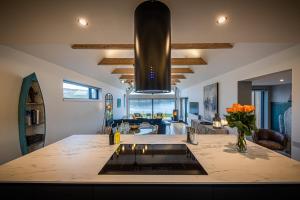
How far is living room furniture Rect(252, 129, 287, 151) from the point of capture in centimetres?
340

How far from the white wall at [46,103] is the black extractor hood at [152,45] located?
2.06m

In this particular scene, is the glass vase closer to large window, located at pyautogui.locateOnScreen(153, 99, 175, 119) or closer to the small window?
the small window

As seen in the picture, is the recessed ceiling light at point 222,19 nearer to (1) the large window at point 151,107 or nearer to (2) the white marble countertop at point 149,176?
(2) the white marble countertop at point 149,176

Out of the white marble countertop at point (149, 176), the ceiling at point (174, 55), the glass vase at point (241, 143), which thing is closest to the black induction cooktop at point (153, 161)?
the white marble countertop at point (149, 176)

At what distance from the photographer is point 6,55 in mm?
2242

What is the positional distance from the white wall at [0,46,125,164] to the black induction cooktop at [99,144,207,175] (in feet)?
5.57

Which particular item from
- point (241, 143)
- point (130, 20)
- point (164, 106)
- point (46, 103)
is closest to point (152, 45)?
point (130, 20)

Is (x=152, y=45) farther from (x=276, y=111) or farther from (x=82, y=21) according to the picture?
(x=276, y=111)

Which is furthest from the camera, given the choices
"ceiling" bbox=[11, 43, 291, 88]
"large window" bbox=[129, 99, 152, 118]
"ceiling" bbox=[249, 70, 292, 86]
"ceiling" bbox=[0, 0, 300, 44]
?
"large window" bbox=[129, 99, 152, 118]

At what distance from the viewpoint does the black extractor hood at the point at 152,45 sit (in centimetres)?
139

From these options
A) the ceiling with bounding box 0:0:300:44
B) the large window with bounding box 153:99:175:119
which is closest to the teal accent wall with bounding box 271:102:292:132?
Result: the ceiling with bounding box 0:0:300:44

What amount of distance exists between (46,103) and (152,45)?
263 cm

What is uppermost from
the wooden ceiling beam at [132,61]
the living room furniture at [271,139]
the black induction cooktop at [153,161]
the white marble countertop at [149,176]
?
the wooden ceiling beam at [132,61]
